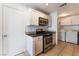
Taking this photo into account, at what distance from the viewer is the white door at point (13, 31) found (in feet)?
3.41

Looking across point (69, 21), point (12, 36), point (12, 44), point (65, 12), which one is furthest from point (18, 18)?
point (69, 21)

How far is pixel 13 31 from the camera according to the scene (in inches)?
45.0

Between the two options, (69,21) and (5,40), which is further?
(69,21)

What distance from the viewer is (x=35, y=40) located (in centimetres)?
150

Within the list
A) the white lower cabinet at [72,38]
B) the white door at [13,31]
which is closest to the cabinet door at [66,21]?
the white lower cabinet at [72,38]

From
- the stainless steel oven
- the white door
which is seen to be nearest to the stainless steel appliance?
the stainless steel oven

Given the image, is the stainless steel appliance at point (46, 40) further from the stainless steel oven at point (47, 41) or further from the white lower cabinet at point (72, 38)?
the white lower cabinet at point (72, 38)

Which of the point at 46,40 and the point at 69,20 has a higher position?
the point at 69,20

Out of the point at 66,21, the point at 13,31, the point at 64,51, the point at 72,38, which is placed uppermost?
the point at 66,21

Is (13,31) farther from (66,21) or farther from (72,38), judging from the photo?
(72,38)

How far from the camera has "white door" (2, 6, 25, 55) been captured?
1.04 metres

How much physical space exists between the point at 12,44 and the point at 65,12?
1.08 m

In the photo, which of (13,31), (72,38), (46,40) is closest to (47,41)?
(46,40)

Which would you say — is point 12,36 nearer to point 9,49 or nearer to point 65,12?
point 9,49
